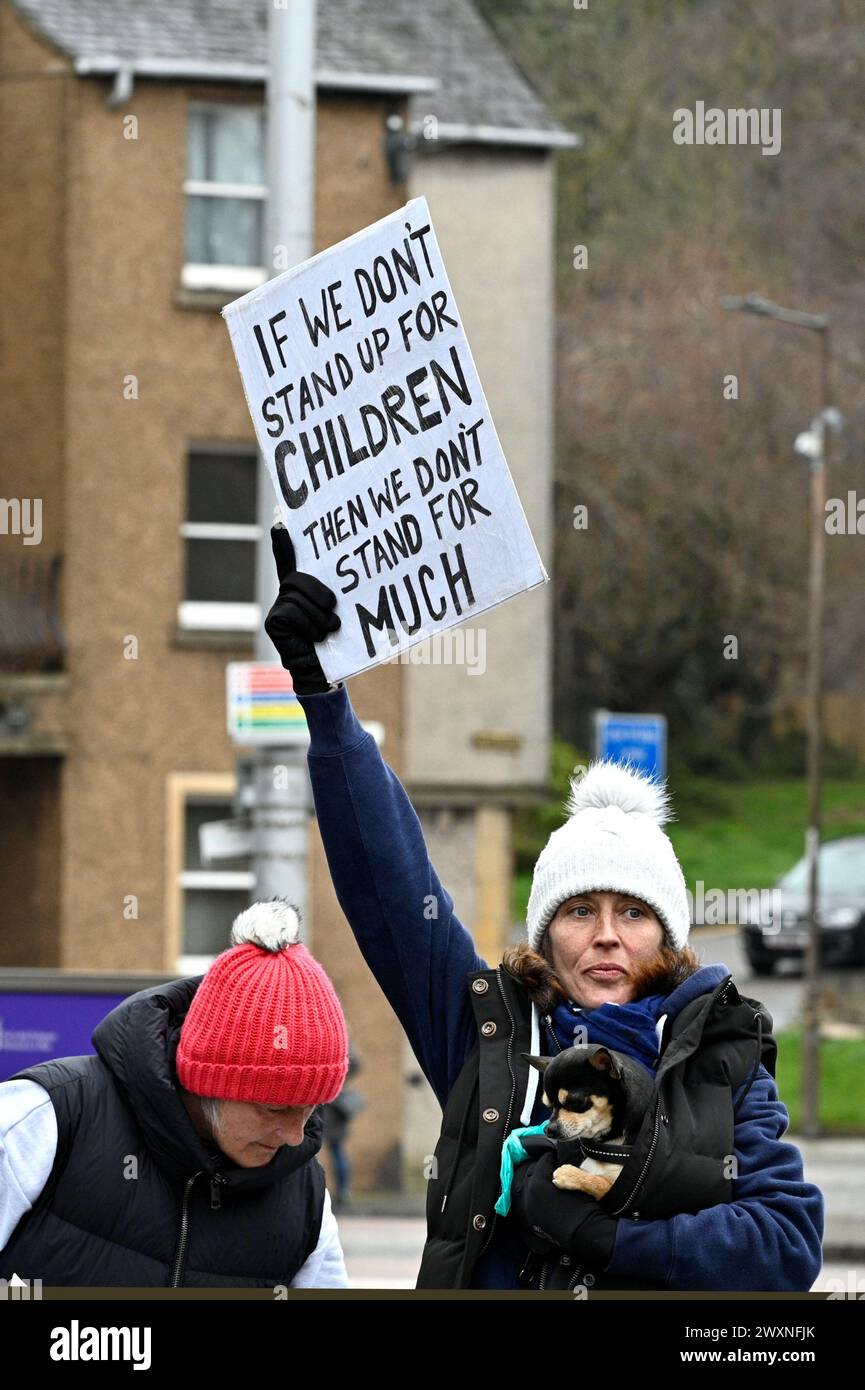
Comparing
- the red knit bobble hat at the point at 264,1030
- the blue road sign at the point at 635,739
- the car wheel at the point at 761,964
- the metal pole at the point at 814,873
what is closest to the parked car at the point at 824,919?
the car wheel at the point at 761,964

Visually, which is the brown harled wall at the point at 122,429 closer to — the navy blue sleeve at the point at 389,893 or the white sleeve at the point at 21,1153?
the navy blue sleeve at the point at 389,893

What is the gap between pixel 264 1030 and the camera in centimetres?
336

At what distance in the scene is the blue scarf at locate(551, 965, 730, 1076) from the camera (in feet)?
10.6

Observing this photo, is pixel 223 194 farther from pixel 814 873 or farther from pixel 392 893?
pixel 392 893

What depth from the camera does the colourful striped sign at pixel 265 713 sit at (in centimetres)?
1171

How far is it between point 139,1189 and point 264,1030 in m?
0.29

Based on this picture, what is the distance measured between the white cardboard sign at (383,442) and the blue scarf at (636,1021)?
58 cm

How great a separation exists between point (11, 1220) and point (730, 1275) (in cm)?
97

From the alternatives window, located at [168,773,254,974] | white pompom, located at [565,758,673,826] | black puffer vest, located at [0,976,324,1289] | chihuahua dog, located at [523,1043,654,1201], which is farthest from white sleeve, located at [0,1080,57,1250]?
window, located at [168,773,254,974]

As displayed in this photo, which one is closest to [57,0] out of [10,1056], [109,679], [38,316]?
[38,316]

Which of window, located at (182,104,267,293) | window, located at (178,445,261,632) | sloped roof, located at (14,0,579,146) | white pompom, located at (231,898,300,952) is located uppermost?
sloped roof, located at (14,0,579,146)

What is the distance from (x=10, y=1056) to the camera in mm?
8578

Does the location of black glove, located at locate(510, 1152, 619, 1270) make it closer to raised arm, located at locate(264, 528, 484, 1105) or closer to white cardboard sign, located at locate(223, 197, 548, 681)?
raised arm, located at locate(264, 528, 484, 1105)

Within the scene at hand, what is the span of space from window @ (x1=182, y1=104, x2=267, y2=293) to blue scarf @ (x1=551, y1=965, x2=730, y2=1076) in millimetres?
18845
